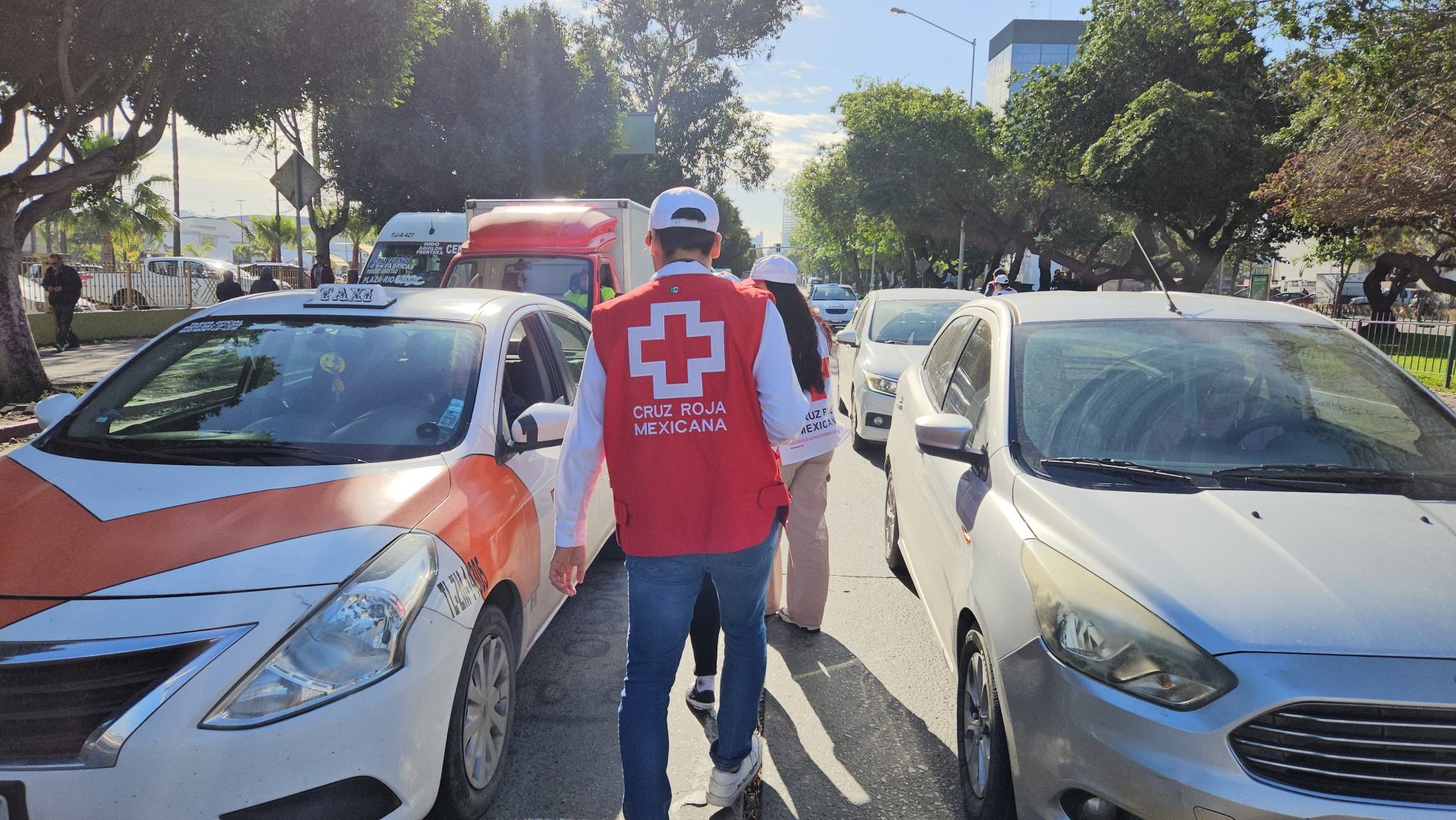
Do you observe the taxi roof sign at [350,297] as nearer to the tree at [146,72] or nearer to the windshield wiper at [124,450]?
the windshield wiper at [124,450]

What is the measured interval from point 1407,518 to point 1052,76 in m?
27.0

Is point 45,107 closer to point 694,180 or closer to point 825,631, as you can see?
point 825,631

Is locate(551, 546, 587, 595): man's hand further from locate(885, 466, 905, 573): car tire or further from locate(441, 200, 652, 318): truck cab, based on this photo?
locate(441, 200, 652, 318): truck cab

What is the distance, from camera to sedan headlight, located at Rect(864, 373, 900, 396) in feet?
27.7

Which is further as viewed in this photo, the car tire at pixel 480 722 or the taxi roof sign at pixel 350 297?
the taxi roof sign at pixel 350 297

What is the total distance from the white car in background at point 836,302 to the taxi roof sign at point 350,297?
19.5 meters

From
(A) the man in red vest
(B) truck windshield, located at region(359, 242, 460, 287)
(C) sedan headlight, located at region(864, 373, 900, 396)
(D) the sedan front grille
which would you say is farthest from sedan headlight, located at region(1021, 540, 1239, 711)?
(B) truck windshield, located at region(359, 242, 460, 287)

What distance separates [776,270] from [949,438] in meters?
1.16

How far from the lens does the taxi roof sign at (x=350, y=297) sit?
3812 millimetres

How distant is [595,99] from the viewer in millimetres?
28031

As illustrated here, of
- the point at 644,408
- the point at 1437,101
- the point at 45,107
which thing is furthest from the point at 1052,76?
the point at 644,408

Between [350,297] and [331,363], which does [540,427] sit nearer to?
[331,363]

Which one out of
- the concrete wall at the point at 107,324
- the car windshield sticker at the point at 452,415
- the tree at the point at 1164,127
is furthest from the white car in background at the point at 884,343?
the tree at the point at 1164,127

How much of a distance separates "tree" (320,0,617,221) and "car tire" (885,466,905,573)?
2261 cm
